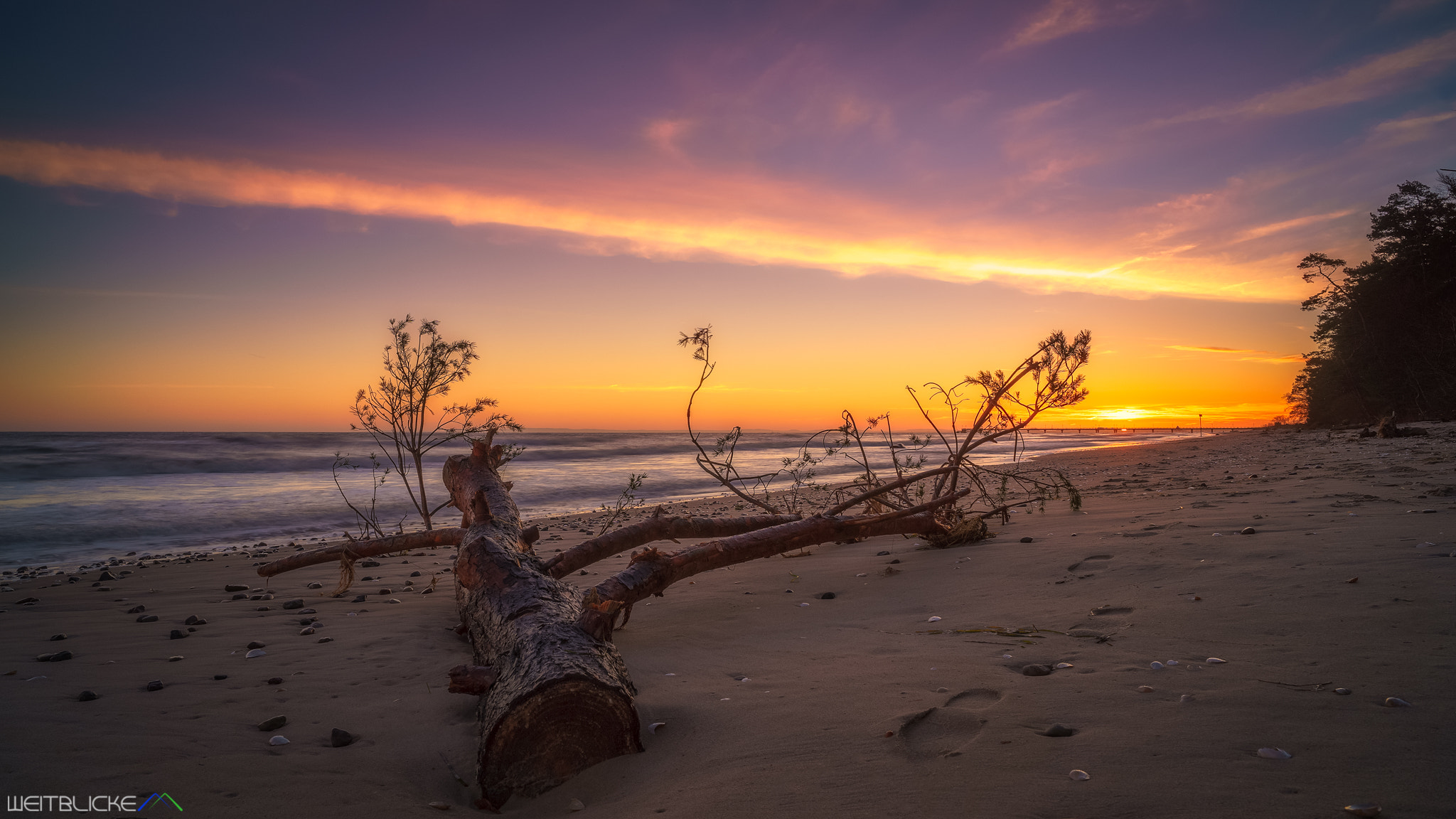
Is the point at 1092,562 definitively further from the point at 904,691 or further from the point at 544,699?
the point at 544,699

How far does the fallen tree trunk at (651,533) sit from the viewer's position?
497 centimetres

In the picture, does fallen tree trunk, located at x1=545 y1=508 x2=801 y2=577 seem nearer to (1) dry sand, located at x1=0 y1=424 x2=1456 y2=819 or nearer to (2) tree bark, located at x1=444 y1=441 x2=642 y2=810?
(1) dry sand, located at x1=0 y1=424 x2=1456 y2=819

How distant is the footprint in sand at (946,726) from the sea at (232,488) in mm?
2155

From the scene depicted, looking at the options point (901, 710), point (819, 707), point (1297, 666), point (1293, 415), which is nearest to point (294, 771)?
point (819, 707)

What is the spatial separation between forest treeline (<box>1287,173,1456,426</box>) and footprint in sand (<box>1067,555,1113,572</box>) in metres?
33.2

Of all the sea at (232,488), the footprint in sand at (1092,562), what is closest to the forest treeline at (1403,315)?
the sea at (232,488)

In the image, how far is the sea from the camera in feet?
40.3

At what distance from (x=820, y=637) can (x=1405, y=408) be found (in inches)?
1618

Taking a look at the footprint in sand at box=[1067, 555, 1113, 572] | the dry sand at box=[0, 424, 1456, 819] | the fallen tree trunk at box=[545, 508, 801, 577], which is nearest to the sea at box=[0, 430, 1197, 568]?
the footprint in sand at box=[1067, 555, 1113, 572]

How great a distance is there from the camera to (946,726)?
252 cm

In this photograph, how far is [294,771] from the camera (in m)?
2.54

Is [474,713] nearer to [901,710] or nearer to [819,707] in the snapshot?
[819,707]

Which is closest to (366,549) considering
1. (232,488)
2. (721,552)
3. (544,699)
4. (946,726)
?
(721,552)

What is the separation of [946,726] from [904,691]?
1.31ft
